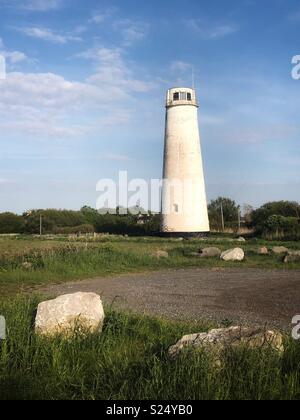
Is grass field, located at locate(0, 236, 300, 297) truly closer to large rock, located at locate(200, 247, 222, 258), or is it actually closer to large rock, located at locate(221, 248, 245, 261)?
large rock, located at locate(221, 248, 245, 261)

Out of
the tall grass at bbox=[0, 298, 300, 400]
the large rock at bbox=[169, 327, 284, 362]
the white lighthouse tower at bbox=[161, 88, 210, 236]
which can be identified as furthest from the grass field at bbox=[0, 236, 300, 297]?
the white lighthouse tower at bbox=[161, 88, 210, 236]

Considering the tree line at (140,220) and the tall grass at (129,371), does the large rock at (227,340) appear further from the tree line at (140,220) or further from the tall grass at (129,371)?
the tree line at (140,220)

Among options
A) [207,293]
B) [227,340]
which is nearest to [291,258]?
[207,293]

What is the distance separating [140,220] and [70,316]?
129ft

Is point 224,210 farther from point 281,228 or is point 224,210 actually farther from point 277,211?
point 281,228

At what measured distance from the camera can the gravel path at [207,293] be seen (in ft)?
28.0

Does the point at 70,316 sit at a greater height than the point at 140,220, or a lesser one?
lesser

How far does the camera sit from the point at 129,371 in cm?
476
